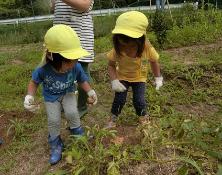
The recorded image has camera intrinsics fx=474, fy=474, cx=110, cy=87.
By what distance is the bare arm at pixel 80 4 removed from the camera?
342cm

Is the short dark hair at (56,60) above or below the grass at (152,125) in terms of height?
above

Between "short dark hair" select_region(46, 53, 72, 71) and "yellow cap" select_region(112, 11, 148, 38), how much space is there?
43 centimetres

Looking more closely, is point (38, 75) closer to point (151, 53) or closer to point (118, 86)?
point (118, 86)

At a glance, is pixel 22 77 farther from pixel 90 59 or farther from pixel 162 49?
pixel 90 59

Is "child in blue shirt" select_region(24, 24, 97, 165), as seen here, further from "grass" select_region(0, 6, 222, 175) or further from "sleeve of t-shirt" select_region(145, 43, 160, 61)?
"sleeve of t-shirt" select_region(145, 43, 160, 61)

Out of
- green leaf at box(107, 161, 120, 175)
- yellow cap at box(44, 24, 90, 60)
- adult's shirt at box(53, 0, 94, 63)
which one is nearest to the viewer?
green leaf at box(107, 161, 120, 175)

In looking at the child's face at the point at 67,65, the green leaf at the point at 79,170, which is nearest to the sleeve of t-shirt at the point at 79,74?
the child's face at the point at 67,65

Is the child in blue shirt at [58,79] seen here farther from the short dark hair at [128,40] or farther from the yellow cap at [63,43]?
the short dark hair at [128,40]

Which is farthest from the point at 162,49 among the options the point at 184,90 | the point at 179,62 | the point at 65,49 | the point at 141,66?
the point at 65,49

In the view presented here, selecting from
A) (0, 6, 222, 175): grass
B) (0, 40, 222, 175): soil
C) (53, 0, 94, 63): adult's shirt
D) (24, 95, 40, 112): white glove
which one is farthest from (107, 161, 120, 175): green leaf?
(53, 0, 94, 63): adult's shirt

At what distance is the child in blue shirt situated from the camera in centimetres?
315

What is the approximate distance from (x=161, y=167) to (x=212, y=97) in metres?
1.79

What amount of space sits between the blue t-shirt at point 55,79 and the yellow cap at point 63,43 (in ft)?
0.70

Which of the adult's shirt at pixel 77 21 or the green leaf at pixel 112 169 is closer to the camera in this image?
the green leaf at pixel 112 169
